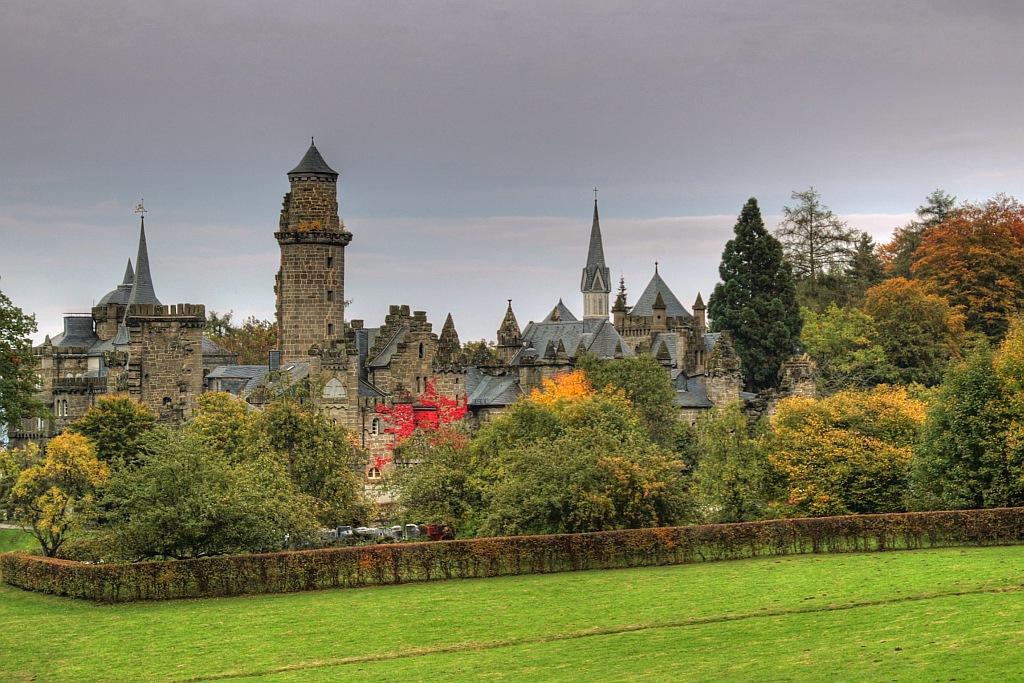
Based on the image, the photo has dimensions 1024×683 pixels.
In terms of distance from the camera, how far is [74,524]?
182 ft

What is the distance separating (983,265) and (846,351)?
986 cm

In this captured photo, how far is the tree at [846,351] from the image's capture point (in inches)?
3622

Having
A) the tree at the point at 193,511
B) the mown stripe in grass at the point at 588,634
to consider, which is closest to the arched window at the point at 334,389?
the tree at the point at 193,511

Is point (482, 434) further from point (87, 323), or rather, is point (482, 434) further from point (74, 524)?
point (87, 323)

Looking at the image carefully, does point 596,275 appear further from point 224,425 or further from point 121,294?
point 224,425

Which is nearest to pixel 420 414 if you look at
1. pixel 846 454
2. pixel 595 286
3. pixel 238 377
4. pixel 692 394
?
pixel 238 377

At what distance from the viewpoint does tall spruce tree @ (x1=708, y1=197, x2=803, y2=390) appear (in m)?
99.4

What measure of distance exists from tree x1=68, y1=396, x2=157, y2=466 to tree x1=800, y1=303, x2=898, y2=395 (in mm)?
40385

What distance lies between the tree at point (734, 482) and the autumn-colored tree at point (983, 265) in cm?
3788

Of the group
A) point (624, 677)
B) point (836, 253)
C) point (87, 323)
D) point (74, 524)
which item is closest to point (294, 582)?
point (74, 524)

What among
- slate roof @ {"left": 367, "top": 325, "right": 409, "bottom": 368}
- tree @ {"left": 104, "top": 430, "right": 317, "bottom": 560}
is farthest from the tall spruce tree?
tree @ {"left": 104, "top": 430, "right": 317, "bottom": 560}

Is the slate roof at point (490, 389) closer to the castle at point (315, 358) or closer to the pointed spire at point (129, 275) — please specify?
the castle at point (315, 358)

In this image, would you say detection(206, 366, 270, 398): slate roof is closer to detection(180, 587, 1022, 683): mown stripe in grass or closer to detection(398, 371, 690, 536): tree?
detection(398, 371, 690, 536): tree

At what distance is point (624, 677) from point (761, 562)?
18200mm
